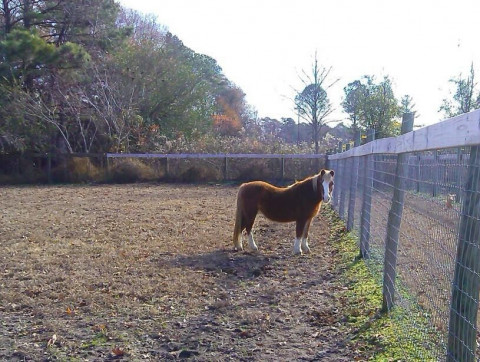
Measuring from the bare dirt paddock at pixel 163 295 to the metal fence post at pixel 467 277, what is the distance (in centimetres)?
141

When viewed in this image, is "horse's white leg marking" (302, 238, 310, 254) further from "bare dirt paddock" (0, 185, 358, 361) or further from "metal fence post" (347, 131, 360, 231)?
"metal fence post" (347, 131, 360, 231)

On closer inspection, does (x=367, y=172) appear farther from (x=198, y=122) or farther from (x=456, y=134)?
(x=198, y=122)

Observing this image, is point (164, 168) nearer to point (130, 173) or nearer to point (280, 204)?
point (130, 173)

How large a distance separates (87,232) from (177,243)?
2.14 metres

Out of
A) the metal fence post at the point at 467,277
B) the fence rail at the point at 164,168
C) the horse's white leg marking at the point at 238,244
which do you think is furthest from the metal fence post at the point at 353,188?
the fence rail at the point at 164,168

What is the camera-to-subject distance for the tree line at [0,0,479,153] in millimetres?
25281

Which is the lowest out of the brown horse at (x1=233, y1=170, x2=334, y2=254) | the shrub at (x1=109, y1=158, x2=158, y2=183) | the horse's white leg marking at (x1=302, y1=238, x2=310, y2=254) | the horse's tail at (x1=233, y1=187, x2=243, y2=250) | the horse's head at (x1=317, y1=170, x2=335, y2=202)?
the shrub at (x1=109, y1=158, x2=158, y2=183)

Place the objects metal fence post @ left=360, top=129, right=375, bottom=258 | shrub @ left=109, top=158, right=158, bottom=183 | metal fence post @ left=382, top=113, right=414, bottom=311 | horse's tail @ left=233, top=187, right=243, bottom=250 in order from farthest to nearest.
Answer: shrub @ left=109, top=158, right=158, bottom=183 < horse's tail @ left=233, top=187, right=243, bottom=250 < metal fence post @ left=360, top=129, right=375, bottom=258 < metal fence post @ left=382, top=113, right=414, bottom=311

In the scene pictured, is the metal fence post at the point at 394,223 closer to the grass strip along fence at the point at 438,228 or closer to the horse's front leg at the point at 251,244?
the grass strip along fence at the point at 438,228

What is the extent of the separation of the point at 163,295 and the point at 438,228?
3.27 metres

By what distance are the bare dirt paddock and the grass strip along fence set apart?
75 cm

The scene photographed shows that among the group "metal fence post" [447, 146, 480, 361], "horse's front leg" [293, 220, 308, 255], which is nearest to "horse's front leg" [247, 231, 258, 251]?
"horse's front leg" [293, 220, 308, 255]

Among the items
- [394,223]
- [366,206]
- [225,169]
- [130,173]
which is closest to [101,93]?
[130,173]

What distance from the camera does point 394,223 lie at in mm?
4477
